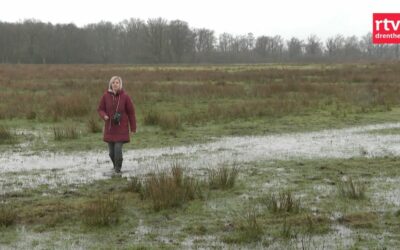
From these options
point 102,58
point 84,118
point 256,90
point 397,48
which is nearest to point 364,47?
point 397,48

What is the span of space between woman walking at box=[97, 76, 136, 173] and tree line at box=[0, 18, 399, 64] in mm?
75196

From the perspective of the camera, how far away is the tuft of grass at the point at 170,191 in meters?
5.89

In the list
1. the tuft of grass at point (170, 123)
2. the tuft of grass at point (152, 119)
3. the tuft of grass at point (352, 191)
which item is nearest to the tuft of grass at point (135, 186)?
the tuft of grass at point (352, 191)

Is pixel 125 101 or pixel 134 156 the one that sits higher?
pixel 125 101

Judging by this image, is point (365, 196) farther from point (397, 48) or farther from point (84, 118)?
point (397, 48)

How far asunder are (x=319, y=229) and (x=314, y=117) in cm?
1028

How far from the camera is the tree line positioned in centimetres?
8456

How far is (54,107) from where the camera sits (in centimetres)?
1534

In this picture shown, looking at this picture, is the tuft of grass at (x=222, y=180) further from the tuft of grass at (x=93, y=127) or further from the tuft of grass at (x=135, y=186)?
the tuft of grass at (x=93, y=127)

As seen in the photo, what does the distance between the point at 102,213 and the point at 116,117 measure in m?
2.98

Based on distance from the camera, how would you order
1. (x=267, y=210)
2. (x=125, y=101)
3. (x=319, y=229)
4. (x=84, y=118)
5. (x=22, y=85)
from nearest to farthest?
(x=319, y=229) < (x=267, y=210) < (x=125, y=101) < (x=84, y=118) < (x=22, y=85)

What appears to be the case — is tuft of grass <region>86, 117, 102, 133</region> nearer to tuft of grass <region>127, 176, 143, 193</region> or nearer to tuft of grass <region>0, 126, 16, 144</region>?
tuft of grass <region>0, 126, 16, 144</region>

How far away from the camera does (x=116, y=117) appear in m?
8.08

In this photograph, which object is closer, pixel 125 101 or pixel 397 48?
pixel 125 101
